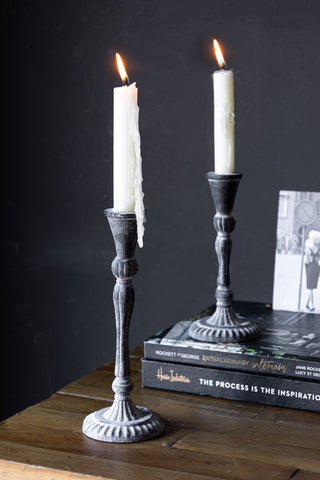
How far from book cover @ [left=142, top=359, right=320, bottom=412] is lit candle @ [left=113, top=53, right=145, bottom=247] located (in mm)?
313

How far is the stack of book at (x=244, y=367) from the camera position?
1.08 m

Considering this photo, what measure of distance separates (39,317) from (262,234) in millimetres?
709

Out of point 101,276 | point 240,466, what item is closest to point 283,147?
point 101,276

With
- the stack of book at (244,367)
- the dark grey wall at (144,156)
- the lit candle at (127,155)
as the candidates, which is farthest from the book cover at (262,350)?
the dark grey wall at (144,156)

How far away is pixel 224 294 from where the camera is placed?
1.24 metres

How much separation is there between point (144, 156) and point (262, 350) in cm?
84

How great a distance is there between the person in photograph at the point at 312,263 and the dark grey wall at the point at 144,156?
36 centimetres

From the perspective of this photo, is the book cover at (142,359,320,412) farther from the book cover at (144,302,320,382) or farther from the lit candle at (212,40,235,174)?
the lit candle at (212,40,235,174)

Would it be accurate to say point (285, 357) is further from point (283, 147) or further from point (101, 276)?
point (101, 276)

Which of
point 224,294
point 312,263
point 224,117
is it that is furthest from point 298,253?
point 224,117

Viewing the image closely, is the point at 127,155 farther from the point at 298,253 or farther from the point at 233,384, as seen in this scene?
the point at 298,253

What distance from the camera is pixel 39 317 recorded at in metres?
2.04

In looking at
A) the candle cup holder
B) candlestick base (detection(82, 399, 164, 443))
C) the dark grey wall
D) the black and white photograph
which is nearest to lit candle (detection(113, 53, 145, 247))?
the candle cup holder

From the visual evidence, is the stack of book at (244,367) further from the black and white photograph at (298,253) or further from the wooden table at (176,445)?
the black and white photograph at (298,253)
